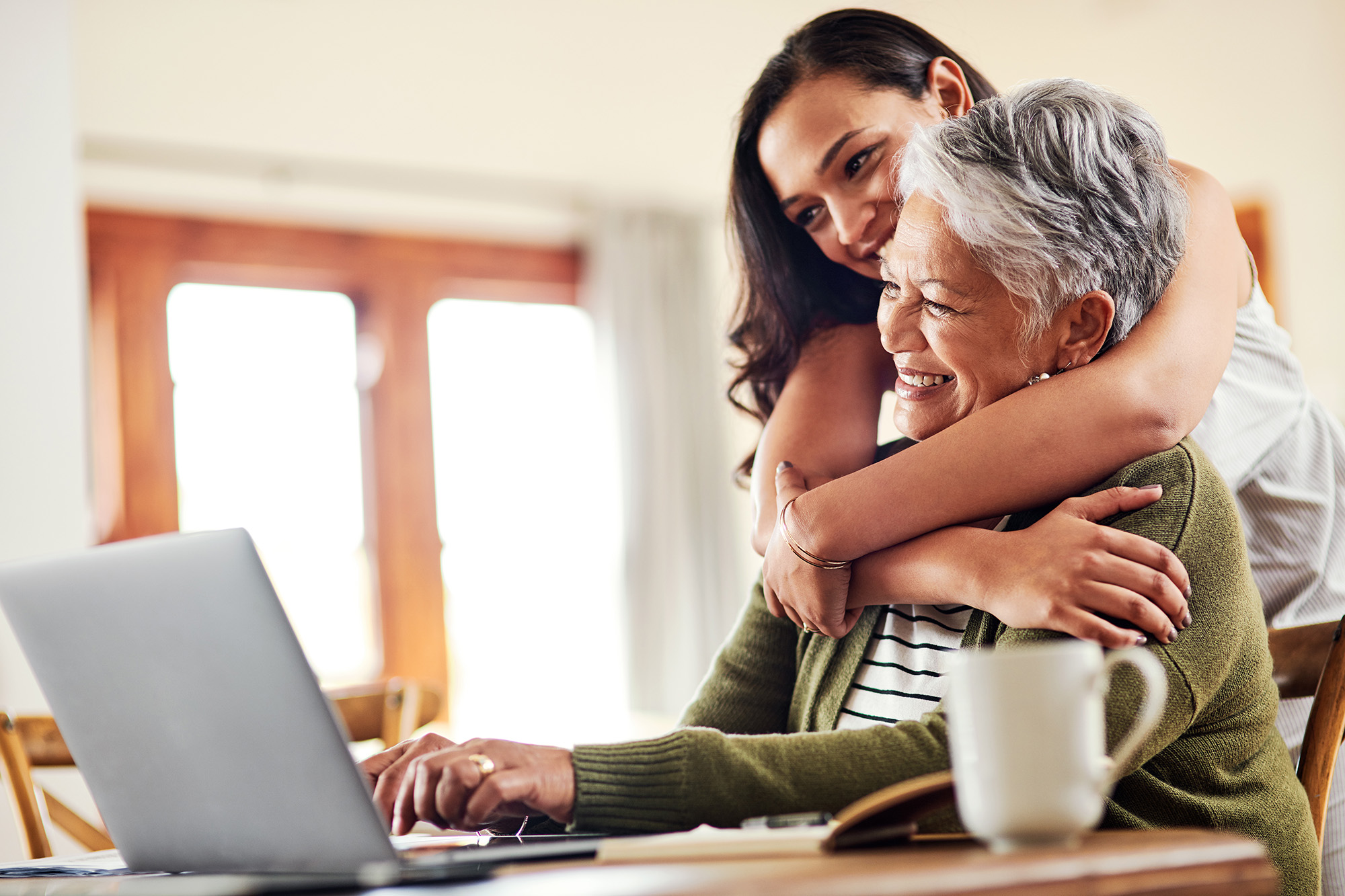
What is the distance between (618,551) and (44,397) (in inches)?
116

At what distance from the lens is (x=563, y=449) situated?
5410mm

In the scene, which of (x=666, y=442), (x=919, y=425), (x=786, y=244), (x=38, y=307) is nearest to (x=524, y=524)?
(x=666, y=442)

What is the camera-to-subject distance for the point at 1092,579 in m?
0.86

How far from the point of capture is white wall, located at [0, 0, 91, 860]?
254 centimetres

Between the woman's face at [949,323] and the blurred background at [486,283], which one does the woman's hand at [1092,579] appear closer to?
the woman's face at [949,323]

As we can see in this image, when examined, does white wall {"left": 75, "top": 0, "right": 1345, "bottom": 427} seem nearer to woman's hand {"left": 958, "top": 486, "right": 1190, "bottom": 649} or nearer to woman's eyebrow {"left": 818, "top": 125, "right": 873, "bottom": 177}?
woman's eyebrow {"left": 818, "top": 125, "right": 873, "bottom": 177}

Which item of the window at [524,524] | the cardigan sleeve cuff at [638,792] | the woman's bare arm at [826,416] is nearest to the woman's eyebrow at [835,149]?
the woman's bare arm at [826,416]

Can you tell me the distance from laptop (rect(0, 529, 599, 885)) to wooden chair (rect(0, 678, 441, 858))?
467 millimetres

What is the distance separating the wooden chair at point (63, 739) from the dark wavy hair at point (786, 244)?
752mm

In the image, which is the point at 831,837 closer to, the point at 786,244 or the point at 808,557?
the point at 808,557

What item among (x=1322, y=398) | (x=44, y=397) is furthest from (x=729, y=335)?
(x=1322, y=398)

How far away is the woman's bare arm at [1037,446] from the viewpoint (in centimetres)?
100

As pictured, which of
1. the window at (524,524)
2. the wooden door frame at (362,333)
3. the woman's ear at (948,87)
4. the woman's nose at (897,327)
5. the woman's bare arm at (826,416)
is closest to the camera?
the woman's nose at (897,327)

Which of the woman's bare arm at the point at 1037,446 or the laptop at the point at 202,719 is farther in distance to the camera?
the woman's bare arm at the point at 1037,446
